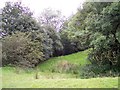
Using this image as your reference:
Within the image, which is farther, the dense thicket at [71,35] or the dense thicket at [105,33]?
the dense thicket at [71,35]

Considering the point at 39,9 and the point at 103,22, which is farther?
the point at 39,9

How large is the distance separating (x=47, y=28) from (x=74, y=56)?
3375 millimetres

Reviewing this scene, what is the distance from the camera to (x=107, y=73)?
9.76 metres

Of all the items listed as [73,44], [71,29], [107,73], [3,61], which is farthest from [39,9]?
[107,73]

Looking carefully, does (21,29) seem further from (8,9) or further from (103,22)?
(103,22)

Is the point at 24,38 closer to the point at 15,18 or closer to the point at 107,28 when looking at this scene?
the point at 15,18

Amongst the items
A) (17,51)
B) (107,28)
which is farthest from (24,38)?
(107,28)

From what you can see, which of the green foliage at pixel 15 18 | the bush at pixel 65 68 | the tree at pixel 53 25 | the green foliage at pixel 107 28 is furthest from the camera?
the tree at pixel 53 25

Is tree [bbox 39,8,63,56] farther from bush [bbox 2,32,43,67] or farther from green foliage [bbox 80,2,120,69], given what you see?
green foliage [bbox 80,2,120,69]

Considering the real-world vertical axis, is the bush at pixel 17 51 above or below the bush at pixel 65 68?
above

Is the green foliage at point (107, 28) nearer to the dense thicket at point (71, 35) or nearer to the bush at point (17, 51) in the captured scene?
the dense thicket at point (71, 35)

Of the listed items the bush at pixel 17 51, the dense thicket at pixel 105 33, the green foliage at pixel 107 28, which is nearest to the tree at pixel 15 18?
the bush at pixel 17 51

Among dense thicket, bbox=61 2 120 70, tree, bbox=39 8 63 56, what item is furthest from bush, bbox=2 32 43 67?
tree, bbox=39 8 63 56

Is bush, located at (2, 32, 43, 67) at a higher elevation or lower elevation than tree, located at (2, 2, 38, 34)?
lower
